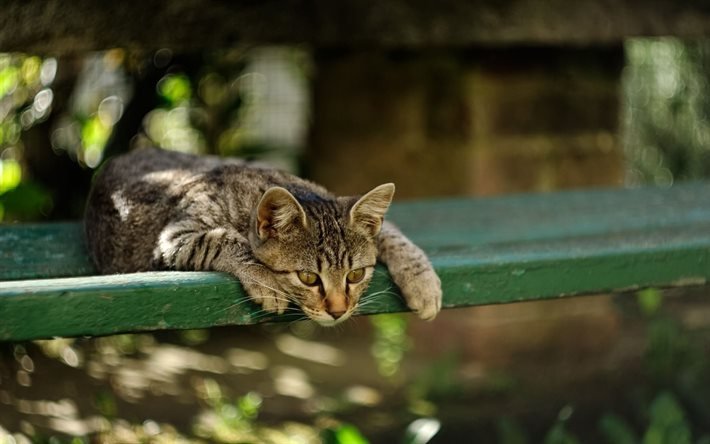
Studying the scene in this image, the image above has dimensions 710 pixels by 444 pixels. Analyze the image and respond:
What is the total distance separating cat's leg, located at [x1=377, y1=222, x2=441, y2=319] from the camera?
2.42 metres

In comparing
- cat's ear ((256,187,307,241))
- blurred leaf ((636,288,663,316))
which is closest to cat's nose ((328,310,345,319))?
cat's ear ((256,187,307,241))

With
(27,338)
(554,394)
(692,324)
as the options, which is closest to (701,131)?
(692,324)

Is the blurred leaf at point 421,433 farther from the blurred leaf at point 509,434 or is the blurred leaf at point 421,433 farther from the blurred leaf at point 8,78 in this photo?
the blurred leaf at point 8,78

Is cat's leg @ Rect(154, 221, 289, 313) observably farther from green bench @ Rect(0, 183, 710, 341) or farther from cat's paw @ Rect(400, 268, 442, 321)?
cat's paw @ Rect(400, 268, 442, 321)

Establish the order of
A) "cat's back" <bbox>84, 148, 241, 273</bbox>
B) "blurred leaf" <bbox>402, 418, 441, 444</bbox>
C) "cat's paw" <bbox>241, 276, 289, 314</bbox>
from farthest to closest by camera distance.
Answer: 1. "blurred leaf" <bbox>402, 418, 441, 444</bbox>
2. "cat's back" <bbox>84, 148, 241, 273</bbox>
3. "cat's paw" <bbox>241, 276, 289, 314</bbox>

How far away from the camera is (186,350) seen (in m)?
4.85

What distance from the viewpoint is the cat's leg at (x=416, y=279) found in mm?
2422

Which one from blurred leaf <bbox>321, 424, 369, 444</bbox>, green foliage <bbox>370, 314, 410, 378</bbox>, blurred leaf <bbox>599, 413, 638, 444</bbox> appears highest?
blurred leaf <bbox>321, 424, 369, 444</bbox>

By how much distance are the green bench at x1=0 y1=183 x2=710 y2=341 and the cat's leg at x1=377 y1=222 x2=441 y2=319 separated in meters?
0.04

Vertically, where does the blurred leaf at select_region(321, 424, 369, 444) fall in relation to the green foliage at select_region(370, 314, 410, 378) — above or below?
above

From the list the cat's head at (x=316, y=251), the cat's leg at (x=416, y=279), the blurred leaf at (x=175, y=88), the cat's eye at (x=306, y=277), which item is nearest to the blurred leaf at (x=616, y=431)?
the cat's leg at (x=416, y=279)

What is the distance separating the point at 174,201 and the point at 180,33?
751 millimetres

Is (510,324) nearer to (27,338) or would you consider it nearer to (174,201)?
(174,201)

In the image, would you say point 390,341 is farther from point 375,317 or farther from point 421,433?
point 421,433
